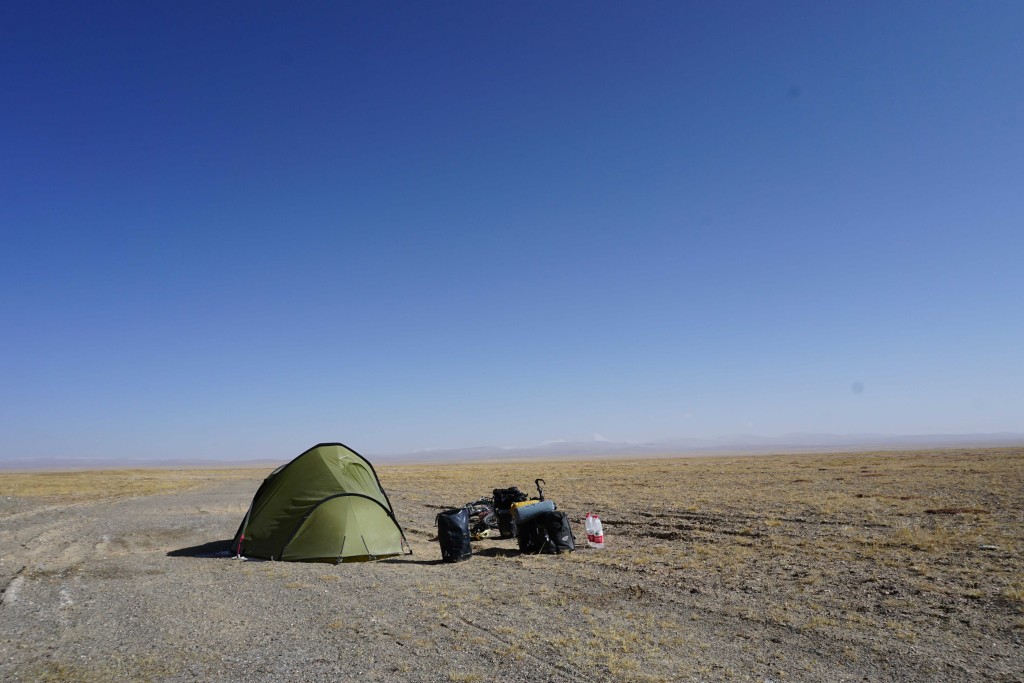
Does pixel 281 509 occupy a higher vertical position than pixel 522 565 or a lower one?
higher

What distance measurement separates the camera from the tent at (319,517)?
43.0 ft

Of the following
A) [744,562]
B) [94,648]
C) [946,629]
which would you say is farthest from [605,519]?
[94,648]

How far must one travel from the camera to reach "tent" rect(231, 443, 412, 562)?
43.0 ft

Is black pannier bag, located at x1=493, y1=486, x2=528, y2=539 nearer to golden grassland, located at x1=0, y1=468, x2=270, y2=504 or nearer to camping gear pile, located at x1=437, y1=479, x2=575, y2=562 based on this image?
camping gear pile, located at x1=437, y1=479, x2=575, y2=562

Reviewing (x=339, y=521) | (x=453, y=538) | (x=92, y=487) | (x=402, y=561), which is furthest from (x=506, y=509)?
(x=92, y=487)

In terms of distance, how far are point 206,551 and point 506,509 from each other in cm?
779

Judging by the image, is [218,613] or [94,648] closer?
[94,648]

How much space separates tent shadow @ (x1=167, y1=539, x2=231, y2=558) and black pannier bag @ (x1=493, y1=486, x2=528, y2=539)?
276 inches

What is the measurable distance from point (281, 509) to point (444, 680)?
8.76 metres

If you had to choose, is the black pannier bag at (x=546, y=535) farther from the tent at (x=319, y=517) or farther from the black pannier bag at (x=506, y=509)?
the tent at (x=319, y=517)

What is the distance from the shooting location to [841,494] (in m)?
27.0

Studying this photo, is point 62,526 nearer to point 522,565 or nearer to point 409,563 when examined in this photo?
point 409,563

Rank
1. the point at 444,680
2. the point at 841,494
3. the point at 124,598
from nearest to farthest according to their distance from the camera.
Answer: the point at 444,680, the point at 124,598, the point at 841,494

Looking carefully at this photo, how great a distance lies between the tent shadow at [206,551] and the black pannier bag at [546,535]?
714 cm
